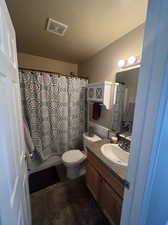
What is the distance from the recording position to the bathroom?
1189 millimetres

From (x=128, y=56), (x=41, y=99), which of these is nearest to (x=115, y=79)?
(x=128, y=56)

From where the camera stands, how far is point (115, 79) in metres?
1.79

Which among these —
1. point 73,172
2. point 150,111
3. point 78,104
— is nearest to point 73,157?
point 73,172

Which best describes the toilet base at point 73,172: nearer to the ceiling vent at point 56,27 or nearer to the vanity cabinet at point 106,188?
the vanity cabinet at point 106,188

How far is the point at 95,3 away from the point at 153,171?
1561mm

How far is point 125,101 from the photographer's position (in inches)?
62.7

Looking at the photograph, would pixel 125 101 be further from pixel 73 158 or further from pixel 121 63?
pixel 73 158

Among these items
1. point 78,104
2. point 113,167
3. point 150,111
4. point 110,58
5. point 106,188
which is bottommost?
point 106,188

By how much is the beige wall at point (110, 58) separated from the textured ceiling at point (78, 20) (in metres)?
0.09

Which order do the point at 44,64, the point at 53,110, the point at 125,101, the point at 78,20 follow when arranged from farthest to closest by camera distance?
1. the point at 44,64
2. the point at 53,110
3. the point at 125,101
4. the point at 78,20

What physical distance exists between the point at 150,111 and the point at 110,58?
1678 mm

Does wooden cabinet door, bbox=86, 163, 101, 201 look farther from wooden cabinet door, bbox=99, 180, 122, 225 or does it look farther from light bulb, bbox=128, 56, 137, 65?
light bulb, bbox=128, 56, 137, 65

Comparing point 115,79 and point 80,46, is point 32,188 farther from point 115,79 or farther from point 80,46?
point 80,46

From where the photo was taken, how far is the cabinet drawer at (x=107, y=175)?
1.01 meters
